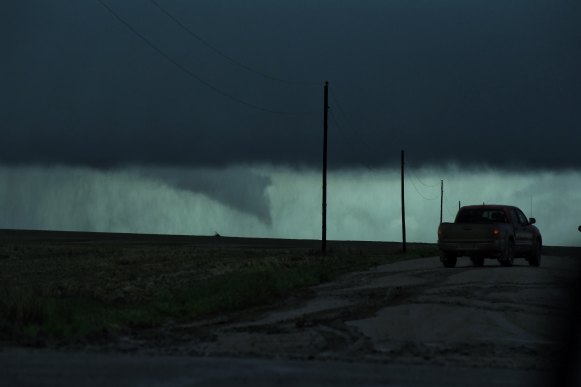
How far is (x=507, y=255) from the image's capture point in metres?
35.2

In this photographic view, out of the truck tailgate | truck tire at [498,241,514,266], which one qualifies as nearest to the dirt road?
the truck tailgate

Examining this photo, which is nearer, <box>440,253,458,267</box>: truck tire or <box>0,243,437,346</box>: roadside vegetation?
<box>0,243,437,346</box>: roadside vegetation

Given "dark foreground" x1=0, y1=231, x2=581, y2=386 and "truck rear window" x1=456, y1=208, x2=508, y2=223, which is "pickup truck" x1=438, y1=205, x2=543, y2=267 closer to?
"truck rear window" x1=456, y1=208, x2=508, y2=223

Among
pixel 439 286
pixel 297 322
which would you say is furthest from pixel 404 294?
pixel 297 322

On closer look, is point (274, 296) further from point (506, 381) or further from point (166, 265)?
point (166, 265)

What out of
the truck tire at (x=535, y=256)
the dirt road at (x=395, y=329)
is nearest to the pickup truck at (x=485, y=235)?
the truck tire at (x=535, y=256)

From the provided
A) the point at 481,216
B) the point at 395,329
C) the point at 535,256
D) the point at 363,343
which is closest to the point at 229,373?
the point at 363,343

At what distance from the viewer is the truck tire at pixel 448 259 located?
36.1 meters

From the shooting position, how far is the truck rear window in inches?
1396

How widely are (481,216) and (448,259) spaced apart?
2.12 metres

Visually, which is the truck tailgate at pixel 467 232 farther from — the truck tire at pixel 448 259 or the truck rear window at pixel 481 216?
the truck tire at pixel 448 259

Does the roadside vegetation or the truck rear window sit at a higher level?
the truck rear window

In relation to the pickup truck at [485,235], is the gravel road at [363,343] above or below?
below

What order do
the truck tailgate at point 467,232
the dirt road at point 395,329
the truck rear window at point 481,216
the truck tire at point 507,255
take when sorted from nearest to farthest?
the dirt road at point 395,329 → the truck tailgate at point 467,232 → the truck tire at point 507,255 → the truck rear window at point 481,216
